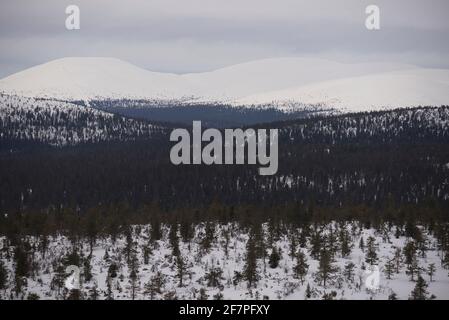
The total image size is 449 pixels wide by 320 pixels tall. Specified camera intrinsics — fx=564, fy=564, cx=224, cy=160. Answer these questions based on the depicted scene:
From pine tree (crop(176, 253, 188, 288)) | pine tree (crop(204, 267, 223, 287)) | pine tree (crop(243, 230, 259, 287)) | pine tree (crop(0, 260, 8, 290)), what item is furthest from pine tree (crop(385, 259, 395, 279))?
pine tree (crop(0, 260, 8, 290))

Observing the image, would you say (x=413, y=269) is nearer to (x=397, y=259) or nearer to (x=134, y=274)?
(x=397, y=259)

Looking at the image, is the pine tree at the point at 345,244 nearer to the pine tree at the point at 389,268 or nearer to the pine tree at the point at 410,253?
the pine tree at the point at 389,268

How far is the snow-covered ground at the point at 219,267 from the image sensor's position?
52469mm

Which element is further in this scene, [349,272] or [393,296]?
[349,272]

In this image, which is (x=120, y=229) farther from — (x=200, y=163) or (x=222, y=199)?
(x=200, y=163)

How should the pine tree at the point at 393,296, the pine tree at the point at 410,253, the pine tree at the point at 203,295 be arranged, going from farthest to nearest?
→ the pine tree at the point at 410,253
the pine tree at the point at 203,295
the pine tree at the point at 393,296

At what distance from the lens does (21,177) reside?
173500 mm

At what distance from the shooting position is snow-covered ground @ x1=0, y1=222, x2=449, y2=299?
172 ft

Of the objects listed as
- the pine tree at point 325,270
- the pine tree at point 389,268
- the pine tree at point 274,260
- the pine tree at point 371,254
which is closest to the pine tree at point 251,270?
the pine tree at point 274,260

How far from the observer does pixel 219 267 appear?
5841 centimetres

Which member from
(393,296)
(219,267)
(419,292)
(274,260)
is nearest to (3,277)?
(219,267)

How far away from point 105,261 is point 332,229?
29014mm

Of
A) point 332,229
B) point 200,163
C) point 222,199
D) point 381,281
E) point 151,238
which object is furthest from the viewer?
point 200,163
